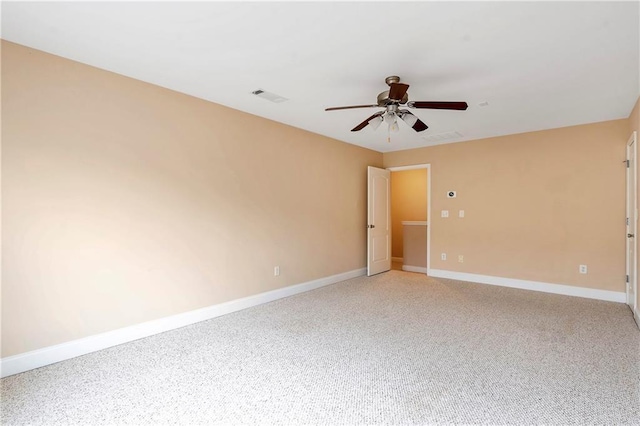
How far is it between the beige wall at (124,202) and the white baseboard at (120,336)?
0.22 feet

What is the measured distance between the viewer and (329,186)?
5.25 meters

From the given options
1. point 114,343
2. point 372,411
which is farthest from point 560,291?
point 114,343

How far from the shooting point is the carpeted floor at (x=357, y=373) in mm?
1882

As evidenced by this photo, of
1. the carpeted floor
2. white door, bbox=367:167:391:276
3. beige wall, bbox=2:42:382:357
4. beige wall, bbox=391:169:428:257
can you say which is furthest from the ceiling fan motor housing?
beige wall, bbox=391:169:428:257

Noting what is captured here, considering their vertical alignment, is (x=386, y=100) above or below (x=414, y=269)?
above

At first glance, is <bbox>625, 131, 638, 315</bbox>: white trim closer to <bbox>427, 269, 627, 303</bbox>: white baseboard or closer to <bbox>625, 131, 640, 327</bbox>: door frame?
<bbox>625, 131, 640, 327</bbox>: door frame

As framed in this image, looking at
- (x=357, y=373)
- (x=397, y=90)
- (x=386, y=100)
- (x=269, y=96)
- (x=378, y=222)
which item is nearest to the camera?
(x=357, y=373)

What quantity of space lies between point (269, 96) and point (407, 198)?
5.05m

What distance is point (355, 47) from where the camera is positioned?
2.41 metres

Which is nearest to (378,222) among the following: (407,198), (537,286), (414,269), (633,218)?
(414,269)

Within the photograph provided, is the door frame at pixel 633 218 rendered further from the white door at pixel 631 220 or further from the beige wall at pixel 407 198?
the beige wall at pixel 407 198

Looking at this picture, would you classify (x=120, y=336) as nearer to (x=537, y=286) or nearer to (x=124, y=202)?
(x=124, y=202)

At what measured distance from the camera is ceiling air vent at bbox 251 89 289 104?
333 centimetres

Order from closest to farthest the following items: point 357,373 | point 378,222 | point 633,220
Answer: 1. point 357,373
2. point 633,220
3. point 378,222
